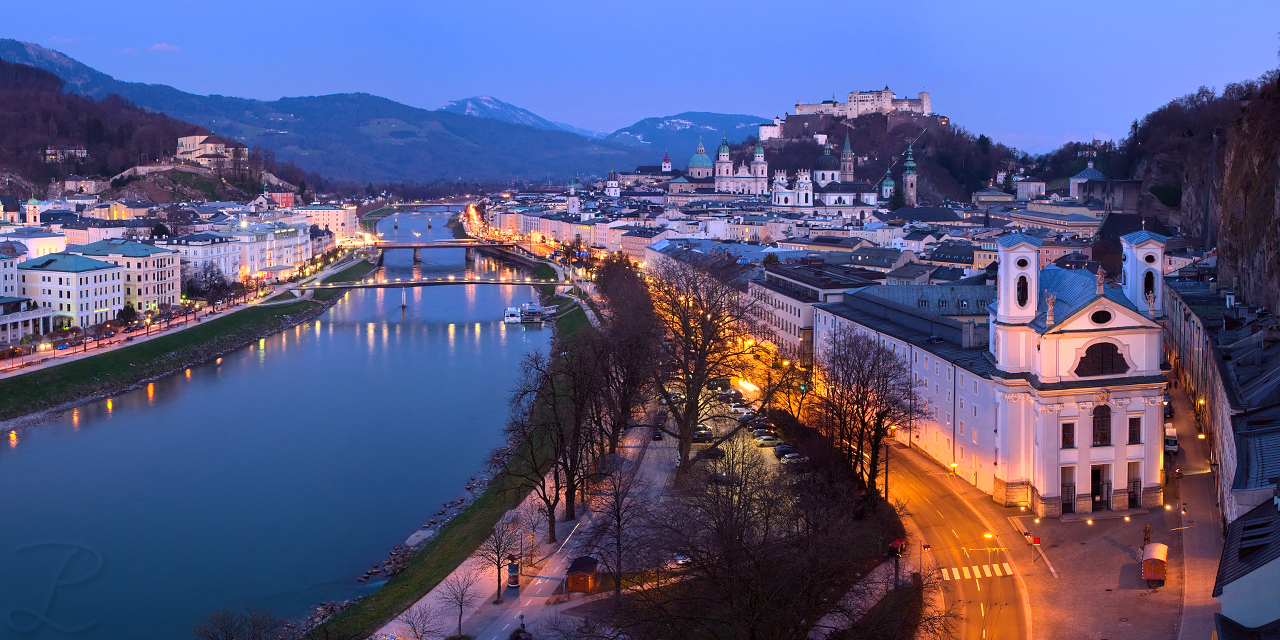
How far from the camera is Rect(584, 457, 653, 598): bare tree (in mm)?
9188

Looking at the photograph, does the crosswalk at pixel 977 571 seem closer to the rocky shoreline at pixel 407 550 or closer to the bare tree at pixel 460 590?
the bare tree at pixel 460 590

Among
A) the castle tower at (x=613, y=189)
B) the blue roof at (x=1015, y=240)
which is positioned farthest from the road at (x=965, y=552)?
the castle tower at (x=613, y=189)

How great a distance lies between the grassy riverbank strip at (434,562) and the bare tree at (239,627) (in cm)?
48

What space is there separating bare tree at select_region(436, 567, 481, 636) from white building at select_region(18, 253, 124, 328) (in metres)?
17.4

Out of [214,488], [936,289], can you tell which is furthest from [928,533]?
[214,488]

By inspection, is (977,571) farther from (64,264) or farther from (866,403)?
(64,264)

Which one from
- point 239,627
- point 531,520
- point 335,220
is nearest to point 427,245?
point 335,220

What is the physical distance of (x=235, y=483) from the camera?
14375 mm

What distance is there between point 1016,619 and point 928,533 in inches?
75.1

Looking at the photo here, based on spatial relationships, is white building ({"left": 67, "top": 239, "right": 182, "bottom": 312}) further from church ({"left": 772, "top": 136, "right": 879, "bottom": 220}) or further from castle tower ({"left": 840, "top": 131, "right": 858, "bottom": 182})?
castle tower ({"left": 840, "top": 131, "right": 858, "bottom": 182})

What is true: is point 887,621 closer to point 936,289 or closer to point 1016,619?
point 1016,619

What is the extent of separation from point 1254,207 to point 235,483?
44.7ft

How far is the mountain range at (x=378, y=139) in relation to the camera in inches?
6156

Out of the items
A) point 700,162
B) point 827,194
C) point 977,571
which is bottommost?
point 977,571
